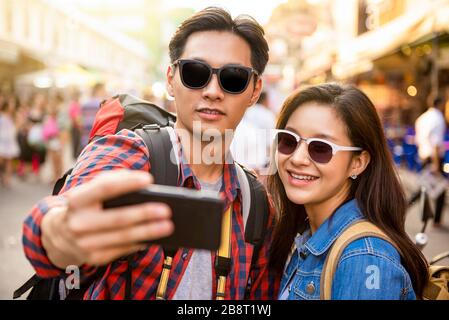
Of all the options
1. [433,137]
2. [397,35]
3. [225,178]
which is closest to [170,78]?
[225,178]

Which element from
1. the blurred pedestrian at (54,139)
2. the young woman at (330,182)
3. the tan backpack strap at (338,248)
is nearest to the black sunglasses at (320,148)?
the young woman at (330,182)

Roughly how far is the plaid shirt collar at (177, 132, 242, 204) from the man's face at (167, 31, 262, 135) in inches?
4.8

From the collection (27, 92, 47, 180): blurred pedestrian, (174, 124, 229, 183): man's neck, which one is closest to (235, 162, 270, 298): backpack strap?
(174, 124, 229, 183): man's neck

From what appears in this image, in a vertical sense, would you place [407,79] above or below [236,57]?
above

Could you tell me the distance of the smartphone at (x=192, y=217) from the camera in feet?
3.05

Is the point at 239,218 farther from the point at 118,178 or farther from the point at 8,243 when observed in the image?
the point at 8,243

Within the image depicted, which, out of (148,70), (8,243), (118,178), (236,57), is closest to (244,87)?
(236,57)

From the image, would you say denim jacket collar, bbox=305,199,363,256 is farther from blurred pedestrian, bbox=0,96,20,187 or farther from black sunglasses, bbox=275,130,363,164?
blurred pedestrian, bbox=0,96,20,187

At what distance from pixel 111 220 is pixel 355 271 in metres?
0.89

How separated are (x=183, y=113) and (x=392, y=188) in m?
0.86

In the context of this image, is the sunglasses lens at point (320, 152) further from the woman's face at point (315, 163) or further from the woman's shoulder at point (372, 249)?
the woman's shoulder at point (372, 249)

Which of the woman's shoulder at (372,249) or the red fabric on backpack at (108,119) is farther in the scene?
the red fabric on backpack at (108,119)

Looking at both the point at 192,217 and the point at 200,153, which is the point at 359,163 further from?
the point at 192,217

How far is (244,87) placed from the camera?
177 centimetres
